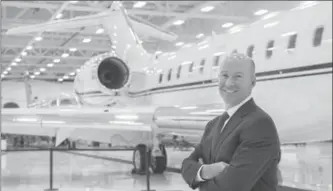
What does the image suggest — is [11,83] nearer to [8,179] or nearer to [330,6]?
[8,179]

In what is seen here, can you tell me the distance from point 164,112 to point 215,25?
18842mm

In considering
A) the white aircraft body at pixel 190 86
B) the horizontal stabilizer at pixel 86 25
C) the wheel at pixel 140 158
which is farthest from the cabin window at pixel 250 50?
the horizontal stabilizer at pixel 86 25

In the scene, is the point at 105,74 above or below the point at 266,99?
above

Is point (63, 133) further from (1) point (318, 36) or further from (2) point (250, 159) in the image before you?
(2) point (250, 159)

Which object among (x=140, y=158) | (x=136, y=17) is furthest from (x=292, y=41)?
(x=136, y=17)

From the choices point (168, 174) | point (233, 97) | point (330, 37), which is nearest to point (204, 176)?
point (233, 97)

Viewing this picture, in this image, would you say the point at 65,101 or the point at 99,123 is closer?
the point at 99,123

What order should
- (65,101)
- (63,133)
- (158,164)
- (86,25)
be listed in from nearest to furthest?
1. (63,133)
2. (158,164)
3. (86,25)
4. (65,101)

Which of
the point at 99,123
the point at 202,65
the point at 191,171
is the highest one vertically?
the point at 202,65

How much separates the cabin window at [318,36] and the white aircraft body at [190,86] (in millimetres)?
18

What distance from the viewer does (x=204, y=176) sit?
231 centimetres

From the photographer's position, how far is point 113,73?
13.0 metres

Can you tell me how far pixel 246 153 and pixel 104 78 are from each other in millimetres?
10987

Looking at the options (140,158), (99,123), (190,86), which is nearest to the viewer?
(99,123)
